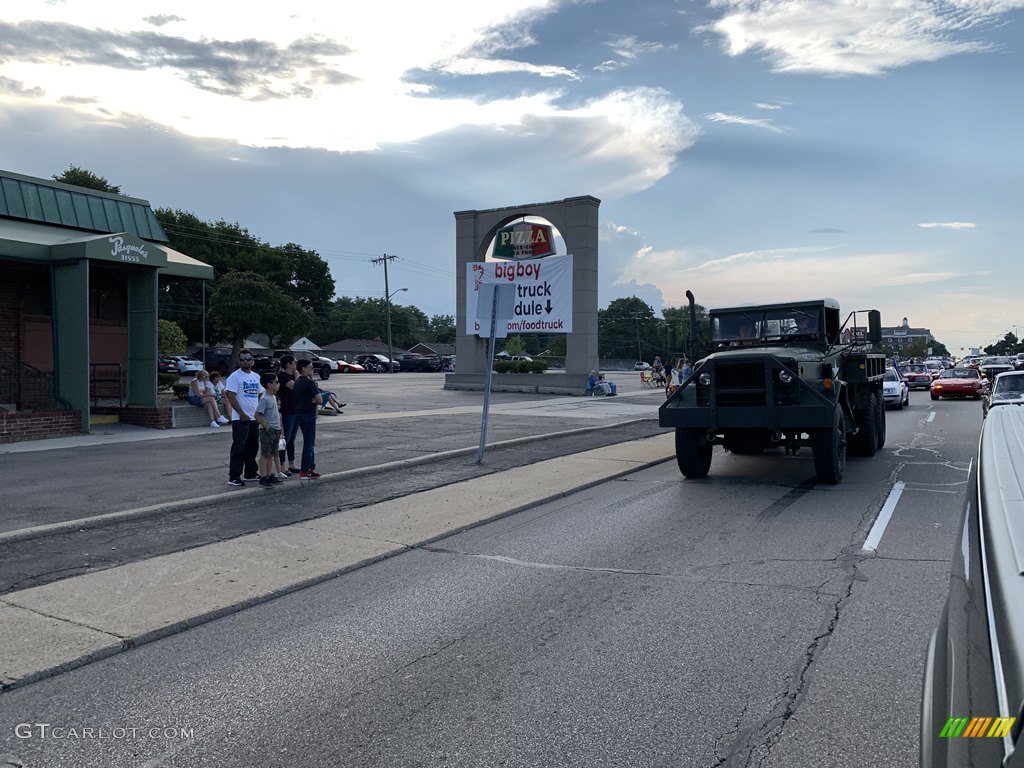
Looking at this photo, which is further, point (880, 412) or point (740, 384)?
point (880, 412)

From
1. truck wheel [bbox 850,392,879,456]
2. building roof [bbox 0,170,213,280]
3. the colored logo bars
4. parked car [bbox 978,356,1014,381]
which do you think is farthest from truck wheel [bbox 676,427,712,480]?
building roof [bbox 0,170,213,280]

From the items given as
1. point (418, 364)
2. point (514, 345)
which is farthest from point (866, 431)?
point (514, 345)

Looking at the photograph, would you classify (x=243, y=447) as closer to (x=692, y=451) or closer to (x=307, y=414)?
(x=307, y=414)

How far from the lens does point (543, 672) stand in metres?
4.61

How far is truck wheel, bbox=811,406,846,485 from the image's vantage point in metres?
10.6

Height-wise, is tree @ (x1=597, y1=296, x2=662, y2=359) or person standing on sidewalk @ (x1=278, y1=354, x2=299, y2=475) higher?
tree @ (x1=597, y1=296, x2=662, y2=359)

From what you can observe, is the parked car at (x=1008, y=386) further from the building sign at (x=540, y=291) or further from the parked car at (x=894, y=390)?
the building sign at (x=540, y=291)

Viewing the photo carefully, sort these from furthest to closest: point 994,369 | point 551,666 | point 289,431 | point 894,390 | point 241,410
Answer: point 994,369 → point 894,390 → point 289,431 → point 241,410 → point 551,666

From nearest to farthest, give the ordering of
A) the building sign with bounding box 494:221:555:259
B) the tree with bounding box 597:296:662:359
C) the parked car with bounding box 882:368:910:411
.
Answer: the parked car with bounding box 882:368:910:411
the building sign with bounding box 494:221:555:259
the tree with bounding box 597:296:662:359

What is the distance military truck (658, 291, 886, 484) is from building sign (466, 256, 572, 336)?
19.7 m

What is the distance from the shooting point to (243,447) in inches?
419

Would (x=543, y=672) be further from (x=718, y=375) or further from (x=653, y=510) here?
(x=718, y=375)

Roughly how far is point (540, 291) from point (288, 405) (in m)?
22.7

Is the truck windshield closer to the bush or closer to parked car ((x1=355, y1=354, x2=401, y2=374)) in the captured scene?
the bush
